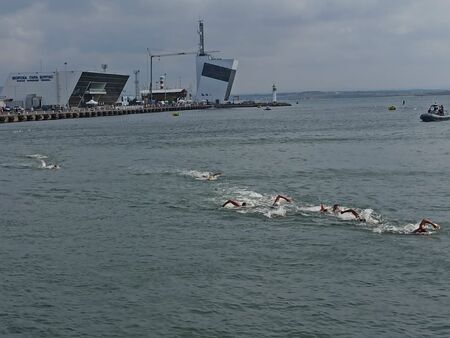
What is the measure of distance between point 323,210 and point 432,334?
11.1 metres

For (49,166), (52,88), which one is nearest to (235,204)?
(49,166)

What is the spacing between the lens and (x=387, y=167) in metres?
38.2

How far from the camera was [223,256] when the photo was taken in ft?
57.6

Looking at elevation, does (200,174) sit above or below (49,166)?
above

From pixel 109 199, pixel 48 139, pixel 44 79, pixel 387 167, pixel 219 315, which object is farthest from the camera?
pixel 44 79

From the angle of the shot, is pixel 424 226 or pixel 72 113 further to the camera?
pixel 72 113

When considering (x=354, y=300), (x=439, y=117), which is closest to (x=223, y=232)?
(x=354, y=300)

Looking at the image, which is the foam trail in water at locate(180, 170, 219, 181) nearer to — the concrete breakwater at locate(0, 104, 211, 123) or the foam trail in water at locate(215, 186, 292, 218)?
the foam trail in water at locate(215, 186, 292, 218)

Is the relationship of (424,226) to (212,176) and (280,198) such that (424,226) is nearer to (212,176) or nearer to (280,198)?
(280,198)

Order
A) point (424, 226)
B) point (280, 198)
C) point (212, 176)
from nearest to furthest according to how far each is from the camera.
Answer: point (424, 226) → point (280, 198) → point (212, 176)

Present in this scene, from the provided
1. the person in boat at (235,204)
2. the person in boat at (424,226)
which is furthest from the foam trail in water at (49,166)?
the person in boat at (424,226)

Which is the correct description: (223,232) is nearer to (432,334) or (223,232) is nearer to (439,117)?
(432,334)

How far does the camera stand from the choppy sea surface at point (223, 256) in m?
13.1

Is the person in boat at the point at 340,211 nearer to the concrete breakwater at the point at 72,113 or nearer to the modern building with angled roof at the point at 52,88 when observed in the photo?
the concrete breakwater at the point at 72,113
